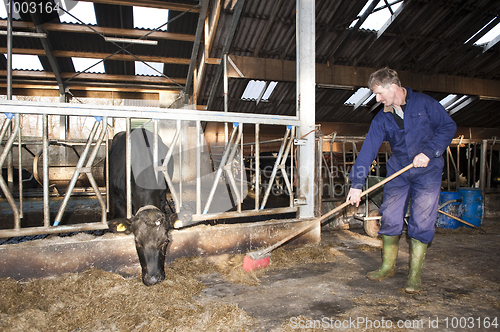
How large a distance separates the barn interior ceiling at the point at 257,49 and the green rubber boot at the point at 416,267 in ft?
20.2

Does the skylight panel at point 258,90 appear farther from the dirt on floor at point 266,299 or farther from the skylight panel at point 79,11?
the dirt on floor at point 266,299

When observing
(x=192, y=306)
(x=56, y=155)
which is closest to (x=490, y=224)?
(x=192, y=306)

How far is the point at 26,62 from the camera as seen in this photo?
1031 centimetres

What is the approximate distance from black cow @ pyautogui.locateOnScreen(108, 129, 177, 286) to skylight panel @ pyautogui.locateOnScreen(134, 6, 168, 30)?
487cm

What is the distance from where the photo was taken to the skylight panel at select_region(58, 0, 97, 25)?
7859 mm

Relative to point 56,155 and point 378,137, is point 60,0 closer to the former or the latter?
point 56,155

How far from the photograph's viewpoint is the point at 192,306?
238 cm

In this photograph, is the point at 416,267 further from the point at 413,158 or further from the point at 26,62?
the point at 26,62

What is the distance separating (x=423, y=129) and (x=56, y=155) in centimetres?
968

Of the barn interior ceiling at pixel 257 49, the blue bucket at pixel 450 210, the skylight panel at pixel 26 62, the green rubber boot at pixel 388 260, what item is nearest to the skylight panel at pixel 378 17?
the barn interior ceiling at pixel 257 49

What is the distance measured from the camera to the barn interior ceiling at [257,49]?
7.88 m

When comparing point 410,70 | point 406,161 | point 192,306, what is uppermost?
point 410,70

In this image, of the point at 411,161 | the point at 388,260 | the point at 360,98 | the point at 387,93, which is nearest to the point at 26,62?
the point at 387,93

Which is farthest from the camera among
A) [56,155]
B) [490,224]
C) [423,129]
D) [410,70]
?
[410,70]
